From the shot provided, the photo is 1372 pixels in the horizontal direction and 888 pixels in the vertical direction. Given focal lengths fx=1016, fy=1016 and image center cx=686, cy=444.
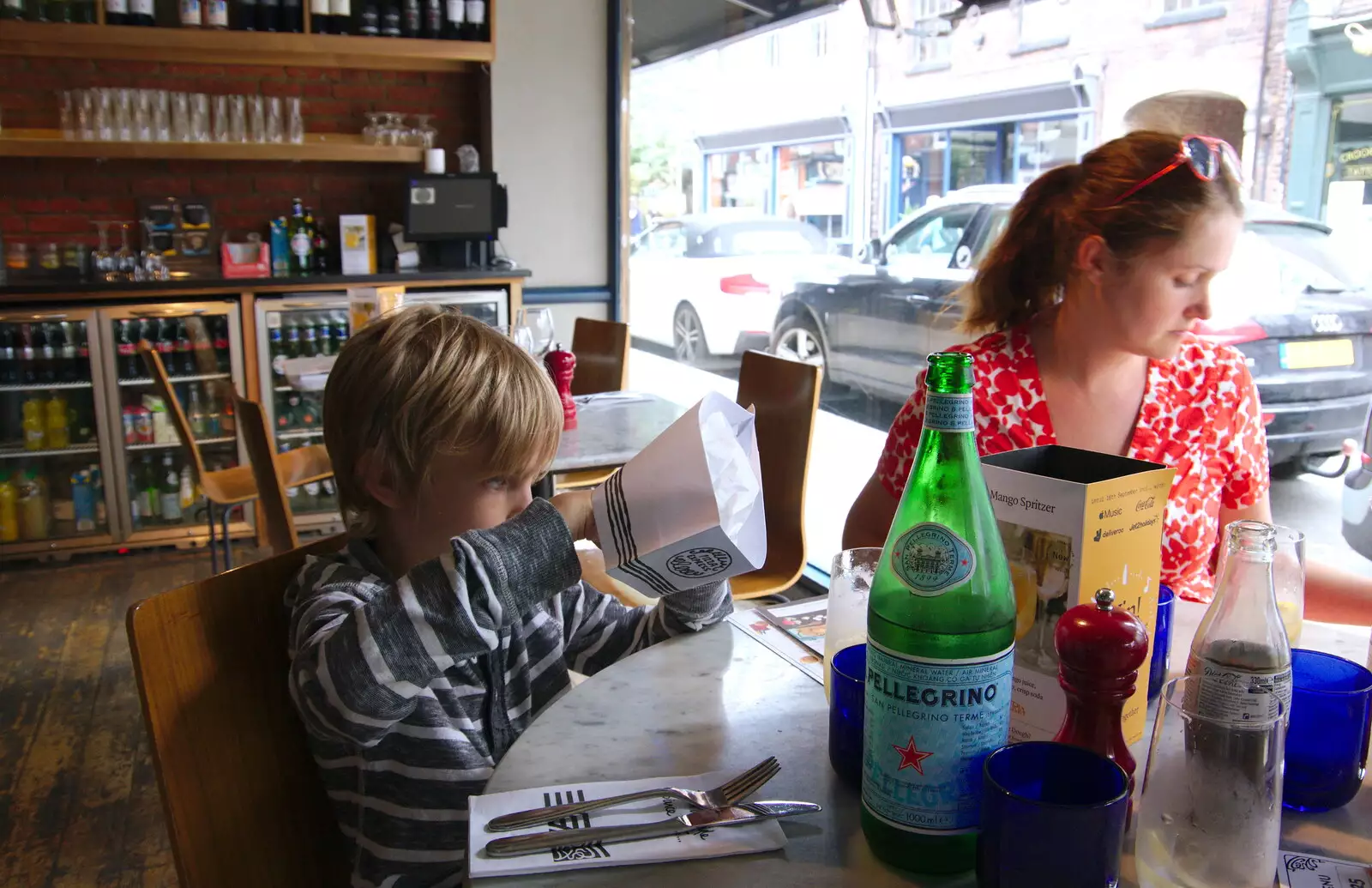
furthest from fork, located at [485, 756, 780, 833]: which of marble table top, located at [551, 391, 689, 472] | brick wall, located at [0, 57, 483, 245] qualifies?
brick wall, located at [0, 57, 483, 245]

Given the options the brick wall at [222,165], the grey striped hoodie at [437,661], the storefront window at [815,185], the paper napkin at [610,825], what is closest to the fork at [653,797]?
the paper napkin at [610,825]

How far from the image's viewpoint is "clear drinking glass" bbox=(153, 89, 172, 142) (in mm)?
4238

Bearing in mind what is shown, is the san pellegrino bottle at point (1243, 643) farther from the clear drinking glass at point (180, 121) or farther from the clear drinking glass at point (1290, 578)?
the clear drinking glass at point (180, 121)

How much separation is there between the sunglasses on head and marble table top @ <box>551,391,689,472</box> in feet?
3.30

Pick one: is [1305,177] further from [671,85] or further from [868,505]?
[671,85]

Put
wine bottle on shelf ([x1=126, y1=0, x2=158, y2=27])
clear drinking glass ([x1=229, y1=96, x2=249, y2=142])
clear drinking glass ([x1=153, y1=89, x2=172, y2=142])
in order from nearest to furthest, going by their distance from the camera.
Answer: wine bottle on shelf ([x1=126, y1=0, x2=158, y2=27]) → clear drinking glass ([x1=153, y1=89, x2=172, y2=142]) → clear drinking glass ([x1=229, y1=96, x2=249, y2=142])

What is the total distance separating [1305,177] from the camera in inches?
88.9

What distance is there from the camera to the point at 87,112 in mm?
4188

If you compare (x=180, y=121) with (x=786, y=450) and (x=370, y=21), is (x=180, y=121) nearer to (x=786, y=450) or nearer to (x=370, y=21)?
(x=370, y=21)

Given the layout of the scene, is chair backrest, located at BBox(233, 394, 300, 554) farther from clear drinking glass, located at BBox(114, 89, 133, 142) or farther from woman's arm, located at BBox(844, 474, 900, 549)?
clear drinking glass, located at BBox(114, 89, 133, 142)

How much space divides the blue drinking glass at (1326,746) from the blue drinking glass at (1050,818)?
0.77 ft

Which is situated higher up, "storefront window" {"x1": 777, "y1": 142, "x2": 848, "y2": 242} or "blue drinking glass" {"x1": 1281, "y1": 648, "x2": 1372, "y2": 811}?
"storefront window" {"x1": 777, "y1": 142, "x2": 848, "y2": 242}

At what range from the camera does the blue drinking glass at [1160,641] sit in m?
0.82

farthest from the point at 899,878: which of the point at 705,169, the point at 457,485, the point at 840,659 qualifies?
the point at 705,169
